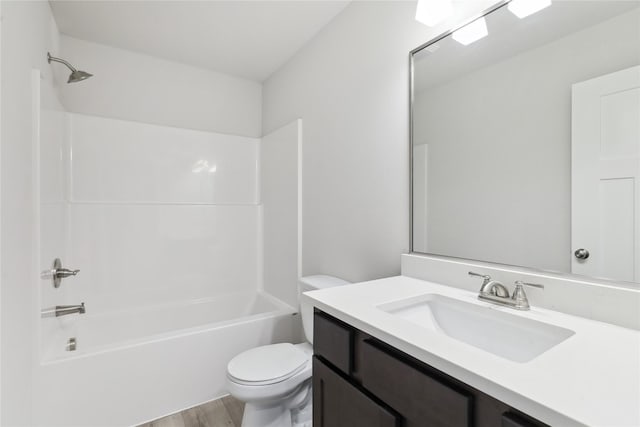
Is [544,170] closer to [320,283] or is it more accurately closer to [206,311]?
[320,283]

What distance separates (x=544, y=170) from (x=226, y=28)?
2.09m

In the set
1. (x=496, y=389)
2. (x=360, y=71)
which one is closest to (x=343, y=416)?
(x=496, y=389)

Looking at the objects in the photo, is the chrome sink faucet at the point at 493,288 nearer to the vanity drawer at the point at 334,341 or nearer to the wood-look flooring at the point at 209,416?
the vanity drawer at the point at 334,341

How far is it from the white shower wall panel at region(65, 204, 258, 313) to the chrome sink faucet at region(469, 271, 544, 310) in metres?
2.23

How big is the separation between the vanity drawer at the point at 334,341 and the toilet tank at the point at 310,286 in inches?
24.2

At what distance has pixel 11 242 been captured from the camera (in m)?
1.14

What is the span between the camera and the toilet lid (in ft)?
4.75

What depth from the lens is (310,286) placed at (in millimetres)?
1843

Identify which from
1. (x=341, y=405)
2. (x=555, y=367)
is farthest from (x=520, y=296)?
(x=341, y=405)

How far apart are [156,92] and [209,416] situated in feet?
7.95

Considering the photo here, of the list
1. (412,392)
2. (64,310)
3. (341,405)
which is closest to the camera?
(412,392)

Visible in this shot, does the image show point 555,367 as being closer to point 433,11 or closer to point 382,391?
point 382,391

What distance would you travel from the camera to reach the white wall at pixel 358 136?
59.5 inches

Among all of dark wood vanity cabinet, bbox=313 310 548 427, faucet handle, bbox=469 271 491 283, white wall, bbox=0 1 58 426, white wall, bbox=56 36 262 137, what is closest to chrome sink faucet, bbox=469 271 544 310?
faucet handle, bbox=469 271 491 283
